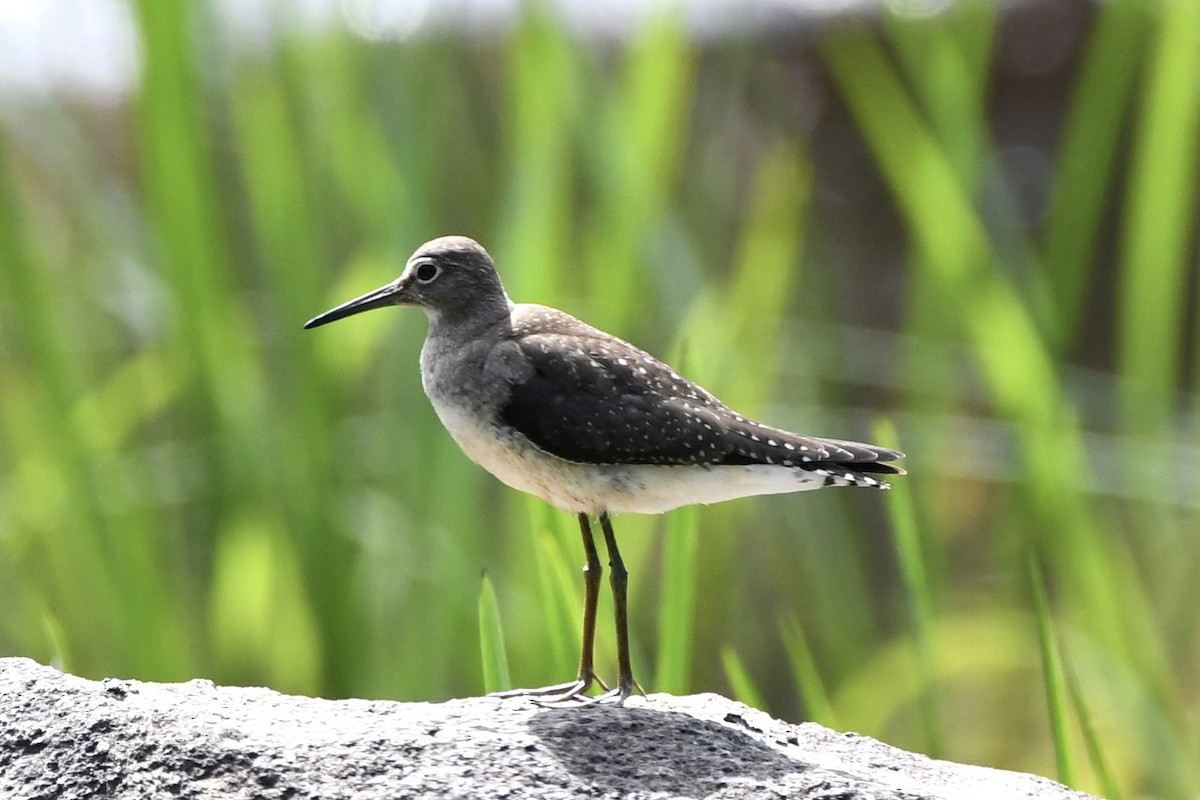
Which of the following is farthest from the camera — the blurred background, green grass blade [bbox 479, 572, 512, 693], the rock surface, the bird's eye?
the blurred background

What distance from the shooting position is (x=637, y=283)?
5.93m

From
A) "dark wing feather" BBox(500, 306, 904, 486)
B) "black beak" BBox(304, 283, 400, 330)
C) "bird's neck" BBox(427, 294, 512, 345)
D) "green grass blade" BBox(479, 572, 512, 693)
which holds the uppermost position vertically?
"black beak" BBox(304, 283, 400, 330)

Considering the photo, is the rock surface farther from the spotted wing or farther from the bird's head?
the bird's head

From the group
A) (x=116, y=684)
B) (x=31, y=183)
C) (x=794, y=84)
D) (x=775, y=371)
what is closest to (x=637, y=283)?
(x=775, y=371)

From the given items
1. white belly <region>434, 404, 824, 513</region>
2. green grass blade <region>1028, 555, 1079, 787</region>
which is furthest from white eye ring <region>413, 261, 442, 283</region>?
green grass blade <region>1028, 555, 1079, 787</region>

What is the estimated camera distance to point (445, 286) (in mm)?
3635

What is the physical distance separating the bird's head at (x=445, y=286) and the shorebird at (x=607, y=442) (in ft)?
0.60

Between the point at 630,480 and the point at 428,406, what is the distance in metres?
1.88

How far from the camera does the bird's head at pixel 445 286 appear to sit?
143 inches

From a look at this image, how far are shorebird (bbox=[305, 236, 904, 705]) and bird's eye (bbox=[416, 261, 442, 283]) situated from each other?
0.88 ft

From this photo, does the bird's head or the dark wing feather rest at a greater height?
the bird's head

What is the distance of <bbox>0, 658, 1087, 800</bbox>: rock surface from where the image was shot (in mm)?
2527

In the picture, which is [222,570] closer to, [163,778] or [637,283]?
[637,283]

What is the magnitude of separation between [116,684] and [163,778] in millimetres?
368
